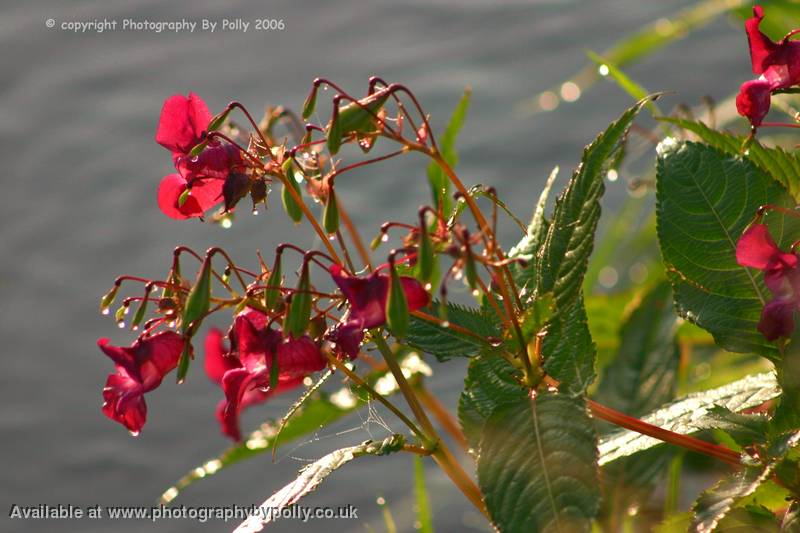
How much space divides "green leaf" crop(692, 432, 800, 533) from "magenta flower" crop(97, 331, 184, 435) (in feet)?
1.15

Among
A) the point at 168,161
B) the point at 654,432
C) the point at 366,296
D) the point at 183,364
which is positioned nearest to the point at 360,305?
the point at 366,296

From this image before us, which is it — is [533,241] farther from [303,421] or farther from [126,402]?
[303,421]

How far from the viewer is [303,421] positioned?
47.6 inches

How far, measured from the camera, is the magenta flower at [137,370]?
72 cm

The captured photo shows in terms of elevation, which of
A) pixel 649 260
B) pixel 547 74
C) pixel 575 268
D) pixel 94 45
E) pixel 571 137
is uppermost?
pixel 94 45

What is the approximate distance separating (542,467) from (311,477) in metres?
0.15

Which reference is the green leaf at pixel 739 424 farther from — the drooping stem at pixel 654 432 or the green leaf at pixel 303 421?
the green leaf at pixel 303 421

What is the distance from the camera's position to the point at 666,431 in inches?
29.8

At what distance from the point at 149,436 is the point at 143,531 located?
0.55ft

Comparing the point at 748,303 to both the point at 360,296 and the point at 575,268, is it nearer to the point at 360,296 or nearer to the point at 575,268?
the point at 575,268

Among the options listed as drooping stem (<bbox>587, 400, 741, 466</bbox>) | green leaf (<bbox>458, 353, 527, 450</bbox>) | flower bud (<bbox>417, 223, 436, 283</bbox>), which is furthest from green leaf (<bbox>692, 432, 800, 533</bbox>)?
flower bud (<bbox>417, 223, 436, 283</bbox>)

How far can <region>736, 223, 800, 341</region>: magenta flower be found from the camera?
2.29ft

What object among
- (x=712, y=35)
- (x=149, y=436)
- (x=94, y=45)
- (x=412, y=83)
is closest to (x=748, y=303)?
(x=149, y=436)

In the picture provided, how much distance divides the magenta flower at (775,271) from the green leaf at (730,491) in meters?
0.07
